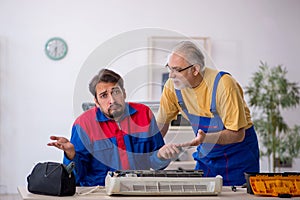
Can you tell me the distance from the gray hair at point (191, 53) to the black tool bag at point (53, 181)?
1.02 m

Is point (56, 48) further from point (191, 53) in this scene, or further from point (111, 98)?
point (111, 98)

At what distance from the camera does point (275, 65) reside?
6691 millimetres

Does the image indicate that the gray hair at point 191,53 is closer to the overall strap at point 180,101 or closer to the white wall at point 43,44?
the overall strap at point 180,101

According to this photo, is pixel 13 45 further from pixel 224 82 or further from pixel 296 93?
pixel 224 82

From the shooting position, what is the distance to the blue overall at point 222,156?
10.7 ft

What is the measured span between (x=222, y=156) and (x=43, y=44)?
351cm

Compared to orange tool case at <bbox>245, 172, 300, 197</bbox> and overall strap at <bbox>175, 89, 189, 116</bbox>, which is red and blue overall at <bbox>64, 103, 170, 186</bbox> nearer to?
overall strap at <bbox>175, 89, 189, 116</bbox>

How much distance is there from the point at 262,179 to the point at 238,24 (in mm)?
4302

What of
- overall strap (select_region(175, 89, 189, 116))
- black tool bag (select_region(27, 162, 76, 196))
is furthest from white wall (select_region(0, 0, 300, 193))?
black tool bag (select_region(27, 162, 76, 196))

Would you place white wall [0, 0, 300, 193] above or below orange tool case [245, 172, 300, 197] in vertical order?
above

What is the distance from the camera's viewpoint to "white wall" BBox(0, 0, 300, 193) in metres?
6.27

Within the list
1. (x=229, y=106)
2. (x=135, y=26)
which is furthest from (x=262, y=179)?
(x=135, y=26)

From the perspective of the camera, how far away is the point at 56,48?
6305 millimetres

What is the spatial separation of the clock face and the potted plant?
79.5 inches
